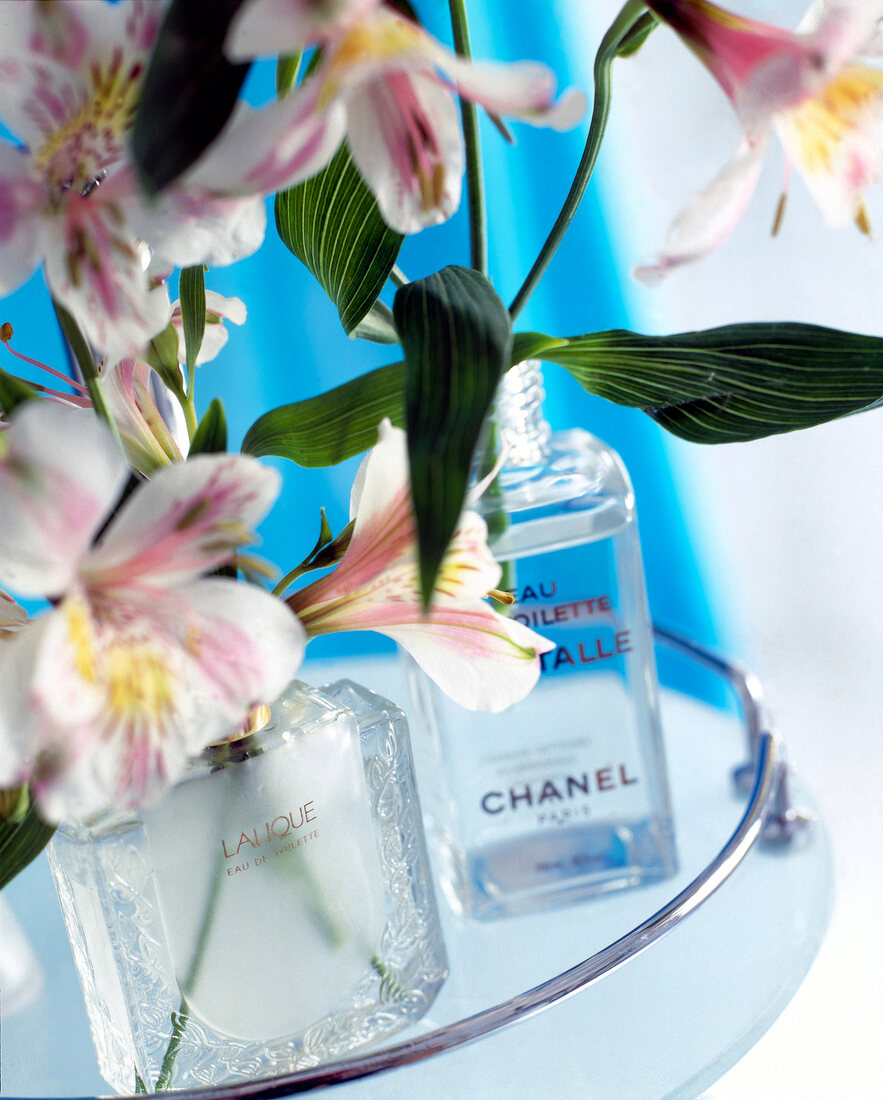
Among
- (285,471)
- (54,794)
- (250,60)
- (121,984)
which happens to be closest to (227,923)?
(121,984)

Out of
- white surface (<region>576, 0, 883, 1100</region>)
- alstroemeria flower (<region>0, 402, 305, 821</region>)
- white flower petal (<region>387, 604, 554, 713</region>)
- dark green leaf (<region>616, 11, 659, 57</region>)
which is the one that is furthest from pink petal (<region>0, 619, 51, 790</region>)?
white surface (<region>576, 0, 883, 1100</region>)

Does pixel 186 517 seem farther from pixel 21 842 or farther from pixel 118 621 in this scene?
pixel 21 842

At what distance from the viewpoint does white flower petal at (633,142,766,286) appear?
0.66 feet

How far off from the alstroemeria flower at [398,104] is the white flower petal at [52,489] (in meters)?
0.06

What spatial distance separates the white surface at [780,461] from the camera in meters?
0.68

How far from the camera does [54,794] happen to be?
0.20 metres

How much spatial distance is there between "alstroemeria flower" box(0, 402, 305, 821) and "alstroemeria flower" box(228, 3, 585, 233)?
0.06 meters

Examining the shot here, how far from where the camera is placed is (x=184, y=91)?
181mm

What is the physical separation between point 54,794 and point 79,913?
0.18m

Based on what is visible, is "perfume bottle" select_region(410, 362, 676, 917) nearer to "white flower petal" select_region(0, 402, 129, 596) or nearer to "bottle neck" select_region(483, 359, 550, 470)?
"bottle neck" select_region(483, 359, 550, 470)

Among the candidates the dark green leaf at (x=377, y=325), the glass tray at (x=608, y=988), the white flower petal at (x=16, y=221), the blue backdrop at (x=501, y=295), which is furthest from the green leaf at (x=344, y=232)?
the blue backdrop at (x=501, y=295)

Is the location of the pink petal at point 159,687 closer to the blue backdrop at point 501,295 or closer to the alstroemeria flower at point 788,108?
the alstroemeria flower at point 788,108

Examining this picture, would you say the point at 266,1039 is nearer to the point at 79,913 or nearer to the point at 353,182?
the point at 79,913

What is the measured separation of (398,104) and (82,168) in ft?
0.21
